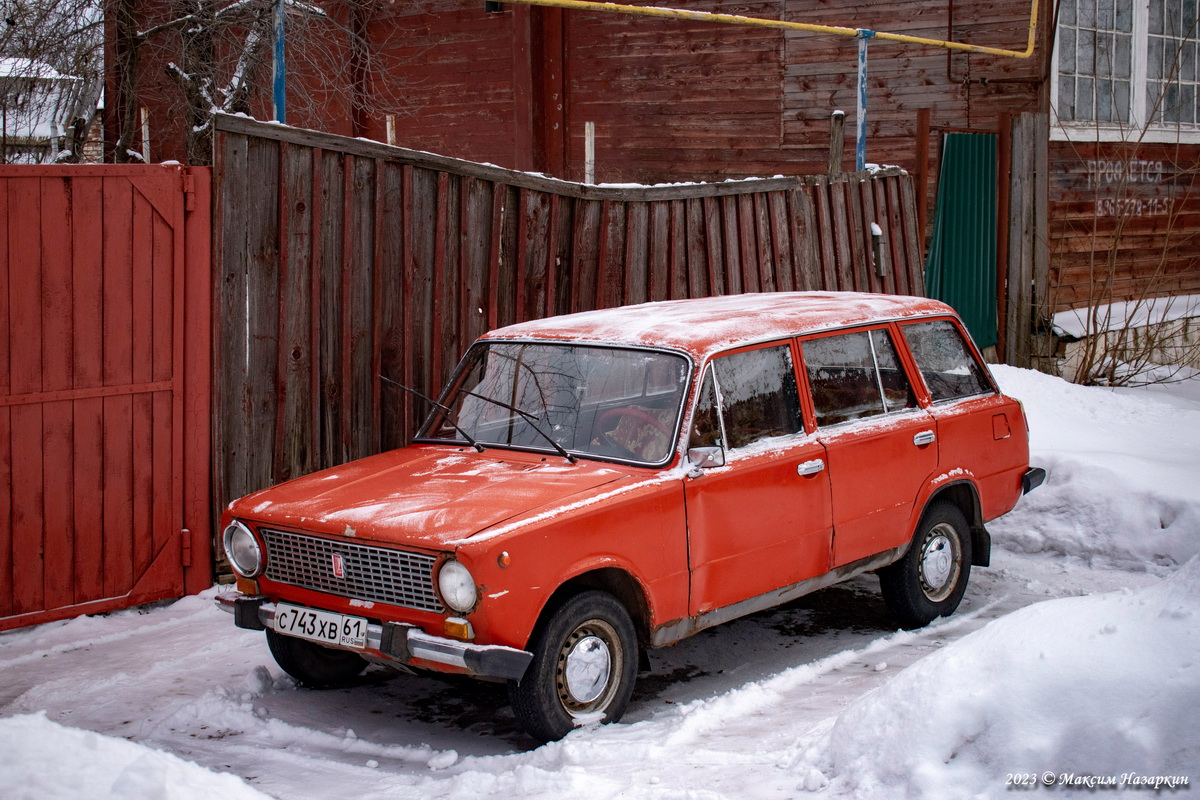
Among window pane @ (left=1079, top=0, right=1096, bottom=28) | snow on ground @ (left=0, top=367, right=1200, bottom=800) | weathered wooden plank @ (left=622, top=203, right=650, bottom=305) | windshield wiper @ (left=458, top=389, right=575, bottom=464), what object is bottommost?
snow on ground @ (left=0, top=367, right=1200, bottom=800)

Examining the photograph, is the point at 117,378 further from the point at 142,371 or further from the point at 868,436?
the point at 868,436

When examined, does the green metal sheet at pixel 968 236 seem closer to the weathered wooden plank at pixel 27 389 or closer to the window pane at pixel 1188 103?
the window pane at pixel 1188 103

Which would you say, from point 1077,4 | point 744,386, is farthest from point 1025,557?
point 1077,4

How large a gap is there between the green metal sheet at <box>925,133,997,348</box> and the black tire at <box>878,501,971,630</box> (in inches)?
231

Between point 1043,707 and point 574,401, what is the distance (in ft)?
8.21

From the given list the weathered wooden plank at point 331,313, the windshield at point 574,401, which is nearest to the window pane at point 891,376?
the windshield at point 574,401

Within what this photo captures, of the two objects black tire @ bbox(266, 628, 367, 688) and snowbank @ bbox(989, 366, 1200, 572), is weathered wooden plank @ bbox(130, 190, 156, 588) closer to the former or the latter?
black tire @ bbox(266, 628, 367, 688)

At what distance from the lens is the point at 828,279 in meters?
10.5

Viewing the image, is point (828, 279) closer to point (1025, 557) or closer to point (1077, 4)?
point (1025, 557)

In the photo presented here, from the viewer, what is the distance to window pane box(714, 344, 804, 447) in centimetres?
541

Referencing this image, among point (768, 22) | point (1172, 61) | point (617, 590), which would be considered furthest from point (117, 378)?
point (1172, 61)

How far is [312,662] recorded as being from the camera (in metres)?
5.43

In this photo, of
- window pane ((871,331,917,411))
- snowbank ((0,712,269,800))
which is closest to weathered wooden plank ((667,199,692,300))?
window pane ((871,331,917,411))

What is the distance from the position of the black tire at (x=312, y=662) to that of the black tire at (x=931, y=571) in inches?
111
